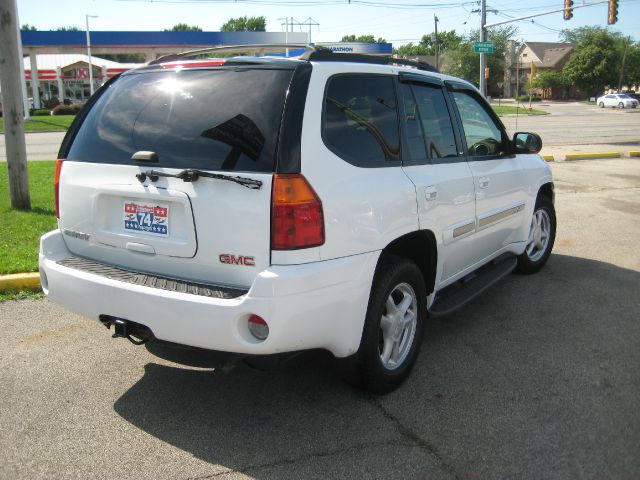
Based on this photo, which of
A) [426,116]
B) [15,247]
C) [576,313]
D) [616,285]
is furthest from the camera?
[15,247]

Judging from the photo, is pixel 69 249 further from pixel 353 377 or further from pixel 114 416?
pixel 353 377

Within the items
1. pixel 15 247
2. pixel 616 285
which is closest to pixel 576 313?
pixel 616 285

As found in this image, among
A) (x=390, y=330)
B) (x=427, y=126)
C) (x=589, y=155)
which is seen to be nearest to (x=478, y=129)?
(x=427, y=126)

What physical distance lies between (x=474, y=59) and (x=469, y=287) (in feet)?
225

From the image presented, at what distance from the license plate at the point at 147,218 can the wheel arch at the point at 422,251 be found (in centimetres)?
129

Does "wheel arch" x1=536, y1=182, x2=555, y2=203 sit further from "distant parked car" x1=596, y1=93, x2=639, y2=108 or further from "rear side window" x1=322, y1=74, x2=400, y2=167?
"distant parked car" x1=596, y1=93, x2=639, y2=108

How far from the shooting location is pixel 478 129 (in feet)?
15.8

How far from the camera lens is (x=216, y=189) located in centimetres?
297

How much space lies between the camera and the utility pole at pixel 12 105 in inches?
294

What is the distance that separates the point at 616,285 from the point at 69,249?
4.81 metres

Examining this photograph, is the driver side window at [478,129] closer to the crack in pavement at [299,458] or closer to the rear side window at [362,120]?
the rear side window at [362,120]

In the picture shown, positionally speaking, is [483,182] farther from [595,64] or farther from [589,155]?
[595,64]

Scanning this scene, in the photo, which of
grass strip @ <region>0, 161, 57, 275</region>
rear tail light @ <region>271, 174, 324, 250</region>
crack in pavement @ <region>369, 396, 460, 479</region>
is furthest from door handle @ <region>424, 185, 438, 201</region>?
grass strip @ <region>0, 161, 57, 275</region>

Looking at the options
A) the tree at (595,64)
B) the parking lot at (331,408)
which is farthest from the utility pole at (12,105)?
the tree at (595,64)
